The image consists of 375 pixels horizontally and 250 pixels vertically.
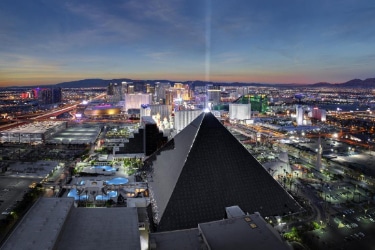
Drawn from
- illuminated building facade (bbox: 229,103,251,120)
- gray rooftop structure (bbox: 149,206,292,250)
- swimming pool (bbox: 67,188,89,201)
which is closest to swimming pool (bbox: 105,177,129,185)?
swimming pool (bbox: 67,188,89,201)

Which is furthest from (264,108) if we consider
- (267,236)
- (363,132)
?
(267,236)

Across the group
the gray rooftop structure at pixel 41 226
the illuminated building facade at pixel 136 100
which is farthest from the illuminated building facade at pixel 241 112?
the gray rooftop structure at pixel 41 226

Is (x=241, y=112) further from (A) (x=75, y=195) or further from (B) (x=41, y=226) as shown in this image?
(B) (x=41, y=226)

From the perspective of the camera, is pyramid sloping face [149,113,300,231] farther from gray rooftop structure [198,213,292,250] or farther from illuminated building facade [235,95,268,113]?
illuminated building facade [235,95,268,113]

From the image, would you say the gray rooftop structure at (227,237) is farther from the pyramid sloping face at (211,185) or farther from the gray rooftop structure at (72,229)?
the pyramid sloping face at (211,185)

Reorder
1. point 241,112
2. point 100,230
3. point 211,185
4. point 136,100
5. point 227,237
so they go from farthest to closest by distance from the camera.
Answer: point 136,100 → point 241,112 → point 211,185 → point 100,230 → point 227,237

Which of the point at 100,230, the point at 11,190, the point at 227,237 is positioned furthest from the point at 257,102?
the point at 100,230

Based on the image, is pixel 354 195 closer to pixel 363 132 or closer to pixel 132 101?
pixel 363 132

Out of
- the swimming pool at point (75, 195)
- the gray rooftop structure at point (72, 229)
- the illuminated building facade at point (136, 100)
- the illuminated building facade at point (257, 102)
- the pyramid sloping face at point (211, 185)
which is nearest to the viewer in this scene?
the gray rooftop structure at point (72, 229)
